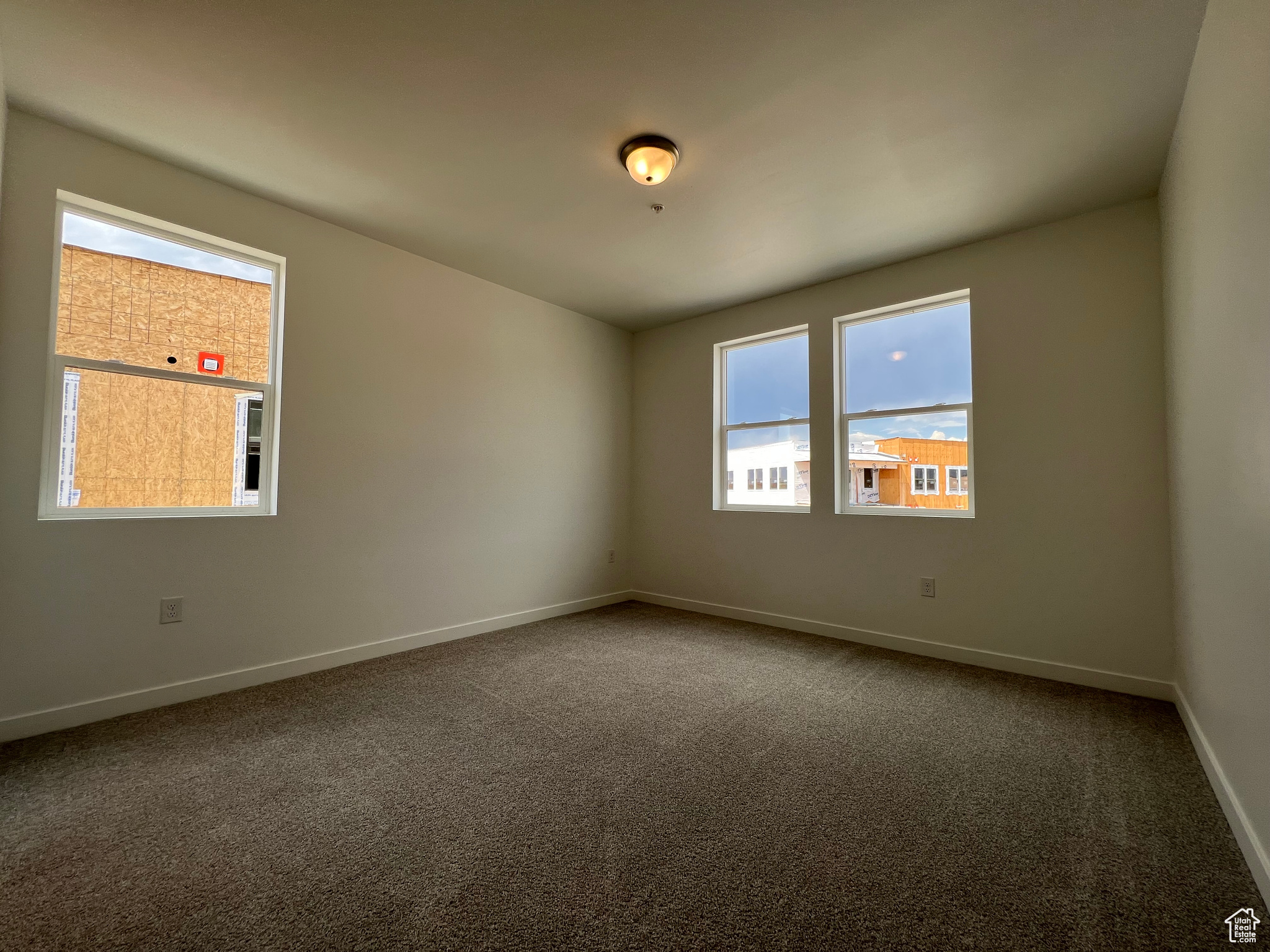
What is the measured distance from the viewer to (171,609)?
2725 mm

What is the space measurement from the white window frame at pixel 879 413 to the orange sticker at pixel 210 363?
3.94m

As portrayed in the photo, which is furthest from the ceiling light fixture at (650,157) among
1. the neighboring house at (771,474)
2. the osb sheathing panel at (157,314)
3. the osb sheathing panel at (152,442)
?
the osb sheathing panel at (152,442)

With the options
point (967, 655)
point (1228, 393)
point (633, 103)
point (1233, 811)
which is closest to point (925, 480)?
point (967, 655)

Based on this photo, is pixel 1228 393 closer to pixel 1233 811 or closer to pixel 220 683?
pixel 1233 811

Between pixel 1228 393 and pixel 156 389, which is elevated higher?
pixel 156 389

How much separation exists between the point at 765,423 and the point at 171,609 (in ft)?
13.4

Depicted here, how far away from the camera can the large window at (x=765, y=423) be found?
14.4ft

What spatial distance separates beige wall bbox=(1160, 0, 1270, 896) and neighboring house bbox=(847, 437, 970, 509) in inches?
44.4

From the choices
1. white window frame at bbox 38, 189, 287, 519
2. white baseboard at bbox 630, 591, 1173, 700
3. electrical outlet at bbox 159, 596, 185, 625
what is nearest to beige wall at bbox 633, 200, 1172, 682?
white baseboard at bbox 630, 591, 1173, 700

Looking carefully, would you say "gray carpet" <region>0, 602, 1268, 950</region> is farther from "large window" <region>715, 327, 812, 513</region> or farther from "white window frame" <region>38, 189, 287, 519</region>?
"large window" <region>715, 327, 812, 513</region>

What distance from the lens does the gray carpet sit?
1.35 m

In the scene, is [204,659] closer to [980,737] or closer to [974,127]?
[980,737]

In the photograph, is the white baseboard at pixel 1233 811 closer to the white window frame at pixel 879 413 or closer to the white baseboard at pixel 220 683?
the white window frame at pixel 879 413

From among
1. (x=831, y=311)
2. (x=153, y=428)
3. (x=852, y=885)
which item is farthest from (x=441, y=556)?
(x=831, y=311)
